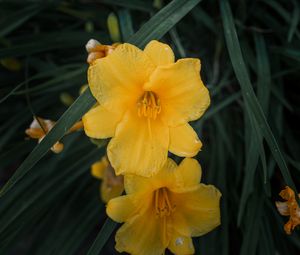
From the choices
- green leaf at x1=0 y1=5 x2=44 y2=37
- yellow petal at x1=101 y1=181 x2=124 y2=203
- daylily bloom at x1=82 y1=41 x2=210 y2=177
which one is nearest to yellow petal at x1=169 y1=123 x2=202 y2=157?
daylily bloom at x1=82 y1=41 x2=210 y2=177

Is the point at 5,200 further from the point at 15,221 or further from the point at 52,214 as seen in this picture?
the point at 52,214

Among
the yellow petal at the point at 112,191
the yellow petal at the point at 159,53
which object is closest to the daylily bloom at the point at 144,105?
the yellow petal at the point at 159,53

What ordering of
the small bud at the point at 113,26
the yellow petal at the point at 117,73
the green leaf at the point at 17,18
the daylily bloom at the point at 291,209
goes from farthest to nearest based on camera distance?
1. the green leaf at the point at 17,18
2. the small bud at the point at 113,26
3. the daylily bloom at the point at 291,209
4. the yellow petal at the point at 117,73

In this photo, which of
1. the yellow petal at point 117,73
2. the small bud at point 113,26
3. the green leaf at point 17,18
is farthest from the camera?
the green leaf at point 17,18

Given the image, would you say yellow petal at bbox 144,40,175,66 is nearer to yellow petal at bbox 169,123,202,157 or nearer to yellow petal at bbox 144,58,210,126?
yellow petal at bbox 144,58,210,126

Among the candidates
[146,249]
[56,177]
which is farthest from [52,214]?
[146,249]

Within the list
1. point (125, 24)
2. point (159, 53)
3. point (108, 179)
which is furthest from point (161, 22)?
point (108, 179)

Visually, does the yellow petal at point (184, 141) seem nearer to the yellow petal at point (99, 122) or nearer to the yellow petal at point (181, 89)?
the yellow petal at point (181, 89)
